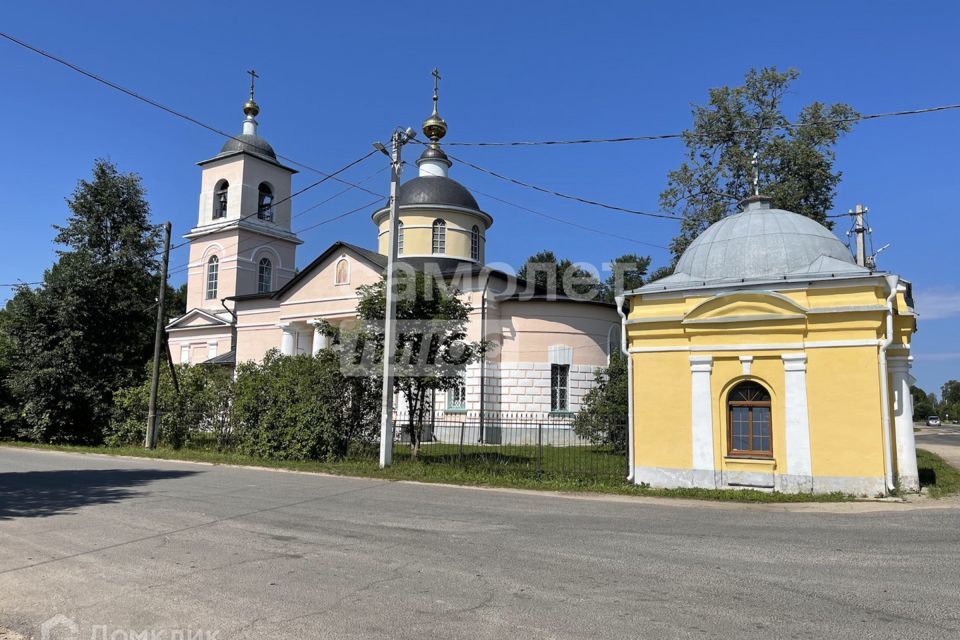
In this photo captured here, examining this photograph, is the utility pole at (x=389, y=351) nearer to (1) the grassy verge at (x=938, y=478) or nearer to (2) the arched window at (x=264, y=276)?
(1) the grassy verge at (x=938, y=478)

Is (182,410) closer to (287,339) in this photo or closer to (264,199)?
(287,339)

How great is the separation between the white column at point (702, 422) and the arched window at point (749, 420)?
16.6 inches

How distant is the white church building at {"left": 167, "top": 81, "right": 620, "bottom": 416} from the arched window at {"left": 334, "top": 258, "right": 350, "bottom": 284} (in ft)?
0.15

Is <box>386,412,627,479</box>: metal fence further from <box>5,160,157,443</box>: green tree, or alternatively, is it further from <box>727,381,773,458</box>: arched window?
<box>5,160,157,443</box>: green tree

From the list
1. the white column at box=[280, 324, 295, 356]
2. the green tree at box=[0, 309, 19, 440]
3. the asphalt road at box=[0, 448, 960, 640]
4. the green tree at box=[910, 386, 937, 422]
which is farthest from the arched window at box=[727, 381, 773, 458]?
the green tree at box=[910, 386, 937, 422]

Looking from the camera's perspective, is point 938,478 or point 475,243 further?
point 475,243

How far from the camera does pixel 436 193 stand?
32.7 m

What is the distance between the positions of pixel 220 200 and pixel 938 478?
3769cm

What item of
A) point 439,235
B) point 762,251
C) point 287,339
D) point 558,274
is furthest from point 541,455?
point 558,274

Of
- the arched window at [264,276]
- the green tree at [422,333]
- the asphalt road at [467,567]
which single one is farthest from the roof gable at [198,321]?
the asphalt road at [467,567]

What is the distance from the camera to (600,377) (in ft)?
76.5

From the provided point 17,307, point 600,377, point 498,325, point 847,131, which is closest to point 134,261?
point 17,307

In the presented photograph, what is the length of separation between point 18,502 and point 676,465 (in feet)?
38.9

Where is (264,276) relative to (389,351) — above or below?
above
